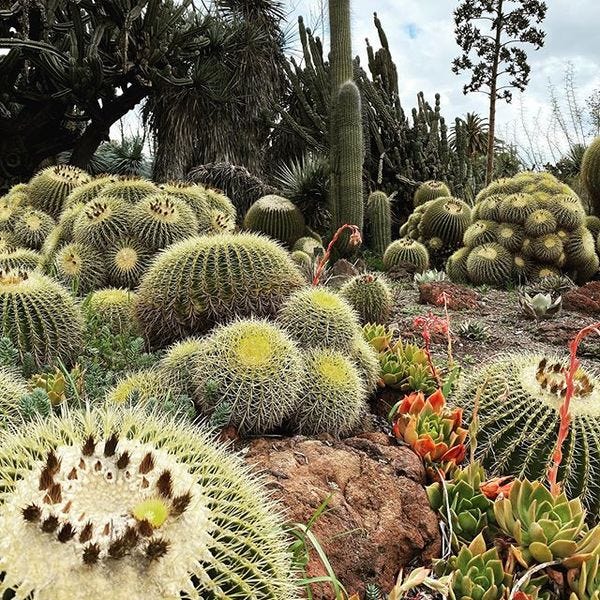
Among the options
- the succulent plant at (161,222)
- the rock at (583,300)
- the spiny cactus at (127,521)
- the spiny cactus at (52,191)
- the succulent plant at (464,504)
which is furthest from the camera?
the rock at (583,300)

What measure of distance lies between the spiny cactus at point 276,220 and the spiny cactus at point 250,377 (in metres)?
8.07

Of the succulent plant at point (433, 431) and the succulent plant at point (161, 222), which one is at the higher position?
the succulent plant at point (161, 222)

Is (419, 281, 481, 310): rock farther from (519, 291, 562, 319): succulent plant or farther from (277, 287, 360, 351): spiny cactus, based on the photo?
(277, 287, 360, 351): spiny cactus

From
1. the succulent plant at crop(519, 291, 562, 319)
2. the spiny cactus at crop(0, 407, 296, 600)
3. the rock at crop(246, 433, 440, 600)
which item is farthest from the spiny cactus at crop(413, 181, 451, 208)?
the spiny cactus at crop(0, 407, 296, 600)

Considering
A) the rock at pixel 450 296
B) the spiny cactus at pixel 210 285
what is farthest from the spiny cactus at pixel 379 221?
the spiny cactus at pixel 210 285

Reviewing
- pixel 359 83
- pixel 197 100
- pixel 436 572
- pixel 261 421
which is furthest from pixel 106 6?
pixel 436 572

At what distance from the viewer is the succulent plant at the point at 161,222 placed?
3.86m

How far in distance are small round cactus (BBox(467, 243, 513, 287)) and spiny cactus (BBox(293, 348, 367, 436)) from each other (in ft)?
19.8

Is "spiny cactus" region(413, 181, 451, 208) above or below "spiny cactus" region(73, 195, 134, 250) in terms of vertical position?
above

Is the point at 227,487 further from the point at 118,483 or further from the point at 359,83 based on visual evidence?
the point at 359,83

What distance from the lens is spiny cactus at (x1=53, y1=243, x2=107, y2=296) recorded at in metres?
3.86

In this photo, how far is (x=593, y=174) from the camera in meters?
9.95

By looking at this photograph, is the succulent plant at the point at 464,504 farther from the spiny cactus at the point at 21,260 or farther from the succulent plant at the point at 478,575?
the spiny cactus at the point at 21,260

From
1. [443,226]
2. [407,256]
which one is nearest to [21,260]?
[407,256]
